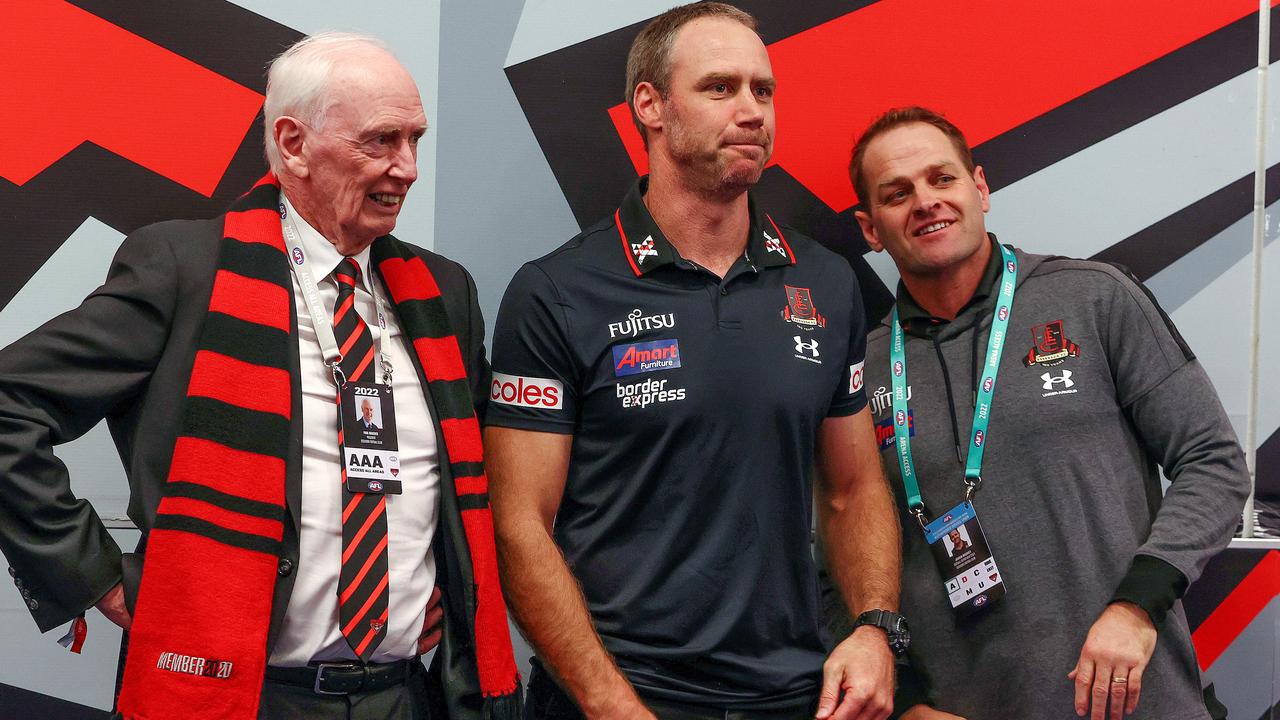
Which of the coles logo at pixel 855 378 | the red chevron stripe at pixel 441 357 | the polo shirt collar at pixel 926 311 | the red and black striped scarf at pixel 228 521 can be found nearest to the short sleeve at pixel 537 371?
the red chevron stripe at pixel 441 357

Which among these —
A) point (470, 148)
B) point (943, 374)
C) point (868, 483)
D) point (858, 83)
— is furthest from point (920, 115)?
point (470, 148)

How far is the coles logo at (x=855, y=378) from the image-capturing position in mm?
2151

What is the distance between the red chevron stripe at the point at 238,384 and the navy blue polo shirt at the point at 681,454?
17.8 inches

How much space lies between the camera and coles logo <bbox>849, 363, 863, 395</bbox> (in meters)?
2.15

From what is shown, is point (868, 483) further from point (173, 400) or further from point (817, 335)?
point (173, 400)

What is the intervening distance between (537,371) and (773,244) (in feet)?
1.78

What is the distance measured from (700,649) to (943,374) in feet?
2.59

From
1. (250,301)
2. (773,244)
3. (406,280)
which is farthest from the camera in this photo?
(773,244)

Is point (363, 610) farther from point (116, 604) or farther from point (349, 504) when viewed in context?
point (116, 604)

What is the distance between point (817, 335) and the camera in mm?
2061

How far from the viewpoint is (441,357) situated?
187 centimetres

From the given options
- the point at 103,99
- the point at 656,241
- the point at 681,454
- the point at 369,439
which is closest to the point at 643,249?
the point at 656,241

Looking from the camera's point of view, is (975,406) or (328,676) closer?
(328,676)

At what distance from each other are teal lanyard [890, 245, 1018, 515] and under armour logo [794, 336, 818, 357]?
317mm
